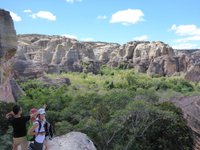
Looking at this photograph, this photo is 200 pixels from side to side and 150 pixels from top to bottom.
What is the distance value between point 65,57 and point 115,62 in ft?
50.2

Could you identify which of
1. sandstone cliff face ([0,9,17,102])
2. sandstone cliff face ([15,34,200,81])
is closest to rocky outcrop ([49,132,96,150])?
sandstone cliff face ([0,9,17,102])

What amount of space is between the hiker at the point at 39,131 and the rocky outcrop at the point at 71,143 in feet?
4.57

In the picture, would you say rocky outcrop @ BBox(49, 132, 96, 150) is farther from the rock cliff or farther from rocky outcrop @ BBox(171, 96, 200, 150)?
rocky outcrop @ BBox(171, 96, 200, 150)

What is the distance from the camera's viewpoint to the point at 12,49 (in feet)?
84.5

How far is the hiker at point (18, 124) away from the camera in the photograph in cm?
888

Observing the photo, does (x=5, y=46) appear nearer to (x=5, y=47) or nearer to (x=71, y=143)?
(x=5, y=47)

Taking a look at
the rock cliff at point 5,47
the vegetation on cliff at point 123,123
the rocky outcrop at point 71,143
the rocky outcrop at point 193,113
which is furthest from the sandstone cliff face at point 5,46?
the rocky outcrop at point 71,143

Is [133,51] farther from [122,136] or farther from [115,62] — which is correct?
[122,136]

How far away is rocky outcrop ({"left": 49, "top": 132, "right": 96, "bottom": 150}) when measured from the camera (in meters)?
11.3

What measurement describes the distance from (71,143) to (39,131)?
2147 millimetres

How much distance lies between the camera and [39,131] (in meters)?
9.53

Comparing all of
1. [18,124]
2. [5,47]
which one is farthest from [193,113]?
[18,124]

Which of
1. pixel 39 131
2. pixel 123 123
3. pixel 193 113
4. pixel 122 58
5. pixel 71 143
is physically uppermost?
pixel 39 131

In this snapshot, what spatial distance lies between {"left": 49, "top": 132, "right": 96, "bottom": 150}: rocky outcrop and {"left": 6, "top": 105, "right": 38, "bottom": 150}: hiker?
197 centimetres
